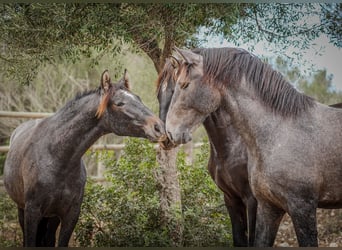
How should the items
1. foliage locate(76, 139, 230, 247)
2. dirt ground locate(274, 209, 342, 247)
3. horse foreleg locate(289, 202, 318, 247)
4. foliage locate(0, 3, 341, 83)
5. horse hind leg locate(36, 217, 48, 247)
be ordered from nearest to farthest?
horse foreleg locate(289, 202, 318, 247) < horse hind leg locate(36, 217, 48, 247) < foliage locate(0, 3, 341, 83) < foliage locate(76, 139, 230, 247) < dirt ground locate(274, 209, 342, 247)

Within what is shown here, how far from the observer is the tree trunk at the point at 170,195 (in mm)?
3498

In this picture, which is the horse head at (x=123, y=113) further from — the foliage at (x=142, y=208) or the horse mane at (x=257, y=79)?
the foliage at (x=142, y=208)

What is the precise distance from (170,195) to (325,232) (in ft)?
4.18

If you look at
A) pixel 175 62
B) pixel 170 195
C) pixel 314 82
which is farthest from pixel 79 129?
pixel 314 82

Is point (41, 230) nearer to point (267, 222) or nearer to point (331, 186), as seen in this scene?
point (267, 222)

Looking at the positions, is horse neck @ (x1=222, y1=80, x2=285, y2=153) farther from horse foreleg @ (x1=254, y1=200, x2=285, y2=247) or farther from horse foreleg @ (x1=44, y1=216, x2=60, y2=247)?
horse foreleg @ (x1=44, y1=216, x2=60, y2=247)

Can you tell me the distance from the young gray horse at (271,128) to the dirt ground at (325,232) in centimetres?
122

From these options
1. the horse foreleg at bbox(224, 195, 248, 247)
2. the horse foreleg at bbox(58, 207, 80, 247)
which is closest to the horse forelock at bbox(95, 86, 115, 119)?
the horse foreleg at bbox(58, 207, 80, 247)

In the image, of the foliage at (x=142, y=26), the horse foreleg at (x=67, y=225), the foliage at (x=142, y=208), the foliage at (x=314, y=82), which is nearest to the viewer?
the horse foreleg at (x=67, y=225)

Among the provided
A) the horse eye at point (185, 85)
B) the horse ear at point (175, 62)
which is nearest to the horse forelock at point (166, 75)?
the horse ear at point (175, 62)

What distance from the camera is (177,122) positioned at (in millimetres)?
2525

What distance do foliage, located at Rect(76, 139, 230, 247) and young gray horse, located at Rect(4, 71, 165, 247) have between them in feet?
1.85

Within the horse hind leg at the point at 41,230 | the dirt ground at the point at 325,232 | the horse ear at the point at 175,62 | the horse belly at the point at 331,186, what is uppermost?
the horse ear at the point at 175,62

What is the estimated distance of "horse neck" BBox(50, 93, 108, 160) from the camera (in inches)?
113
